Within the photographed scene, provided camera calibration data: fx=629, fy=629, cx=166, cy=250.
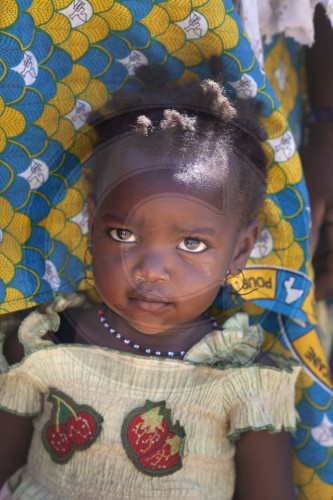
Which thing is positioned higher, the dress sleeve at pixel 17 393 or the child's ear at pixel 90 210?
the child's ear at pixel 90 210

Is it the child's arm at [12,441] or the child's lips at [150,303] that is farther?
the child's arm at [12,441]

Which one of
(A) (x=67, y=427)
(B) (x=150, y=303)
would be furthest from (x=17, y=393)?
(B) (x=150, y=303)

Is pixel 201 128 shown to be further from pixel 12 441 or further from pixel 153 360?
pixel 12 441

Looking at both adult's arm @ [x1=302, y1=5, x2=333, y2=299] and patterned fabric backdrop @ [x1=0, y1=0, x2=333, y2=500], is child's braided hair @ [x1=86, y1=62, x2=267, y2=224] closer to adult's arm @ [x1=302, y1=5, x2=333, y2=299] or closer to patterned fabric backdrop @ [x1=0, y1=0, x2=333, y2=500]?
patterned fabric backdrop @ [x1=0, y1=0, x2=333, y2=500]

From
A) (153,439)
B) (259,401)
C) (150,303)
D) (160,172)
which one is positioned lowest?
(153,439)

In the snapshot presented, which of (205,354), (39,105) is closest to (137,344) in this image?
(205,354)

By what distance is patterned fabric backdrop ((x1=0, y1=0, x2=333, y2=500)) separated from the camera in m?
1.11

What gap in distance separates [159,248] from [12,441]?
62 cm

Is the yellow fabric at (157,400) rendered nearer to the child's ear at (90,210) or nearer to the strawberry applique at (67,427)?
the strawberry applique at (67,427)

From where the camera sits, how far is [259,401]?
123cm

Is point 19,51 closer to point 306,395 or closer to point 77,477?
point 77,477

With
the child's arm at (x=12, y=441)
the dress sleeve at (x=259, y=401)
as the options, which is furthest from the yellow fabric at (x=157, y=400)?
the child's arm at (x=12, y=441)

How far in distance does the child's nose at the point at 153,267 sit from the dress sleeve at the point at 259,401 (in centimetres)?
32

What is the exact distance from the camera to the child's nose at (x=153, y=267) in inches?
40.4
